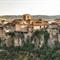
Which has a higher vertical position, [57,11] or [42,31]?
[57,11]

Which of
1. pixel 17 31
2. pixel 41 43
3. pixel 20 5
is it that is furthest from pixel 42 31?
pixel 20 5

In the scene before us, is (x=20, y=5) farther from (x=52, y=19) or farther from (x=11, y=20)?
(x=52, y=19)

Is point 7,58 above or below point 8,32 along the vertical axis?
below

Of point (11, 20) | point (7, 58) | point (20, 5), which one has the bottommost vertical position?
point (7, 58)

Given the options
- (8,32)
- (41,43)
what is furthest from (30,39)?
(8,32)

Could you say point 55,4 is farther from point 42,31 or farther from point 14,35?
point 14,35

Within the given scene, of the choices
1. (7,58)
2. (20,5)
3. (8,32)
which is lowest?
(7,58)

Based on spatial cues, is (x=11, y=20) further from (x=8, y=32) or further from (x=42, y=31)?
(x=42, y=31)

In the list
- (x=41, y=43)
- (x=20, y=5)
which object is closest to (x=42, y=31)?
(x=41, y=43)
